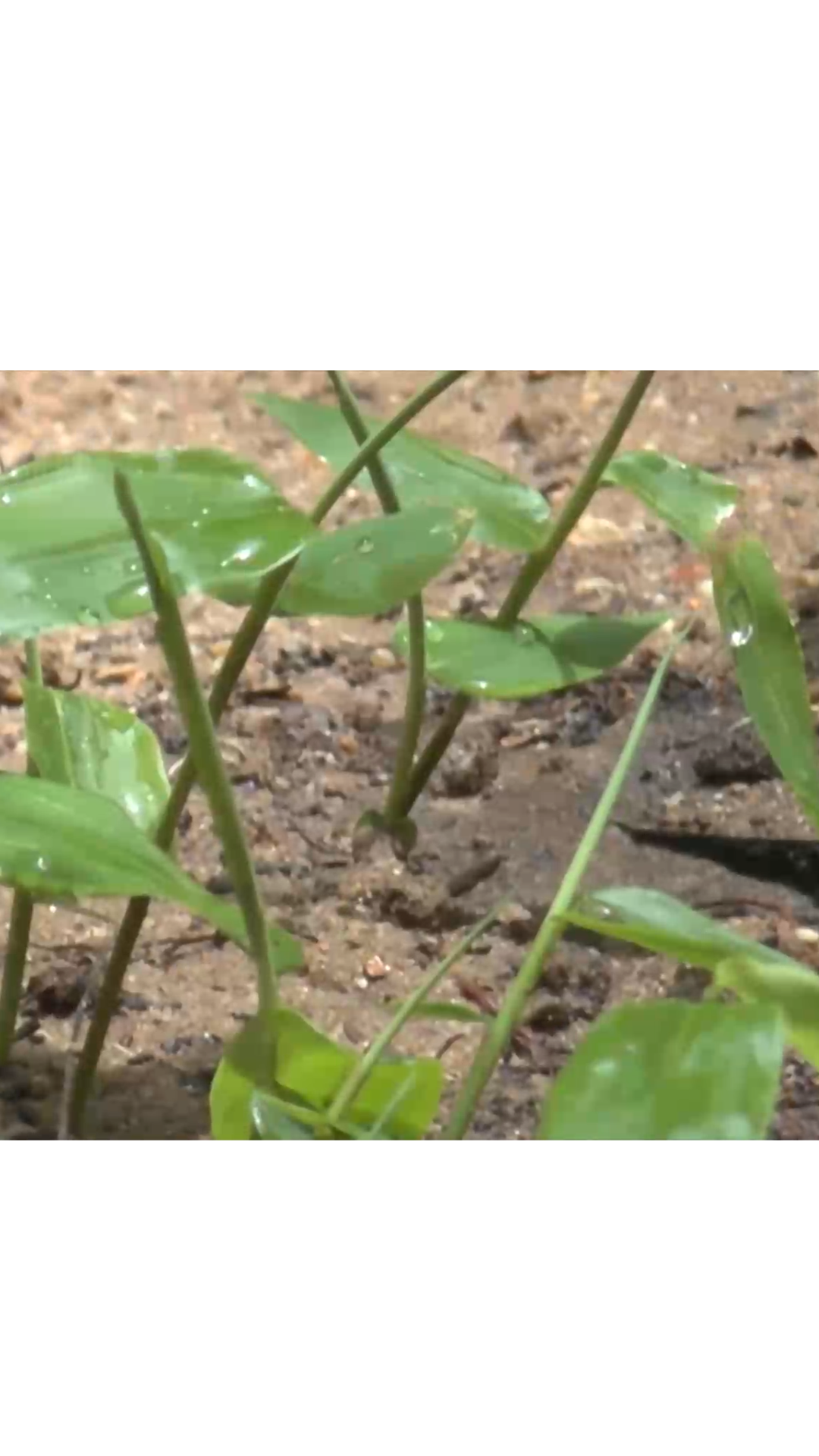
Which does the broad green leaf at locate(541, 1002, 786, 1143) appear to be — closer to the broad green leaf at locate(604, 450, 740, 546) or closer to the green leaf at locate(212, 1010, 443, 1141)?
the green leaf at locate(212, 1010, 443, 1141)

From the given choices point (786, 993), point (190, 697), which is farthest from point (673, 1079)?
point (190, 697)

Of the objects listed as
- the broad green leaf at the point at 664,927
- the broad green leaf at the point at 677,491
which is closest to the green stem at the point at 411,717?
the broad green leaf at the point at 677,491

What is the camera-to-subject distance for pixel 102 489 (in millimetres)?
536

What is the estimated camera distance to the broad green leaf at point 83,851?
0.45m

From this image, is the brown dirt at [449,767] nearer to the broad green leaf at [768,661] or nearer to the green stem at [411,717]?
the green stem at [411,717]

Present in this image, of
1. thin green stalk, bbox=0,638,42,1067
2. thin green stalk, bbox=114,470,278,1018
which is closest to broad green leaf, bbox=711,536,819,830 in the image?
thin green stalk, bbox=114,470,278,1018

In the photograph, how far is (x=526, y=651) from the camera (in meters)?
0.67

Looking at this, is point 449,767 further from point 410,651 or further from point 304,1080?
point 304,1080

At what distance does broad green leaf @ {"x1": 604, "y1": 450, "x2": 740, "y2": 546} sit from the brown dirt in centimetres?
22

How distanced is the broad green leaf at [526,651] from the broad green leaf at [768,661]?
0.10 m

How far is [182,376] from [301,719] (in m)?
0.48

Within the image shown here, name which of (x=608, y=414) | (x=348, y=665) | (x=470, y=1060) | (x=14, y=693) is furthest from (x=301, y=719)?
(x=608, y=414)

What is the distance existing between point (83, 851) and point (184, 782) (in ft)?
0.44
